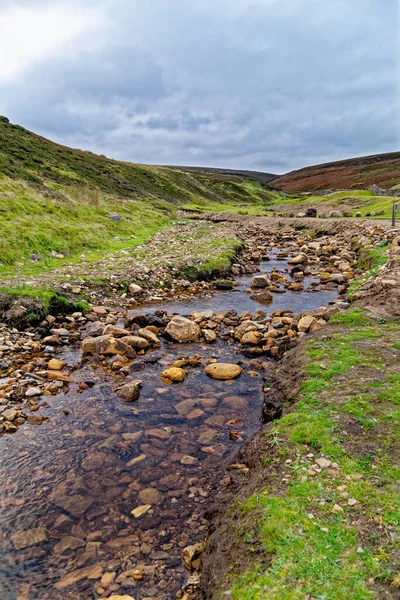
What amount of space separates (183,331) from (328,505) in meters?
8.18

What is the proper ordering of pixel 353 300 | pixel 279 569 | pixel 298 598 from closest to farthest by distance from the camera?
pixel 298 598, pixel 279 569, pixel 353 300

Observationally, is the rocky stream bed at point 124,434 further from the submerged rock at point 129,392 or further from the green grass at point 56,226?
the green grass at point 56,226

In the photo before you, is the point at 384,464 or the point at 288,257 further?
the point at 288,257

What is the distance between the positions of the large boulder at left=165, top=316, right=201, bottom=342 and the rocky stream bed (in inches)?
1.8

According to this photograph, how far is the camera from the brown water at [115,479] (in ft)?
15.2

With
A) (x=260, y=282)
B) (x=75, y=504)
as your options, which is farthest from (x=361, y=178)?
(x=75, y=504)

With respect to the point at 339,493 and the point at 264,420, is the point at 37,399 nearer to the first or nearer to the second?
the point at 264,420

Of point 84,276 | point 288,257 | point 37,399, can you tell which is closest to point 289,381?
point 37,399

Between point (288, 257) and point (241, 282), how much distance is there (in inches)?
364

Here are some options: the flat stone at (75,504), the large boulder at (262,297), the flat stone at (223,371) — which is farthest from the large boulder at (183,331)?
the flat stone at (75,504)

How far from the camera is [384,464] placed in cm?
495

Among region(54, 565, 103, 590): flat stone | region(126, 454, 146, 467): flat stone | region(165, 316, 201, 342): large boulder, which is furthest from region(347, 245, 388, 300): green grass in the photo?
region(54, 565, 103, 590): flat stone

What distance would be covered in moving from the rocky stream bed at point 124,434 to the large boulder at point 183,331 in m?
0.05

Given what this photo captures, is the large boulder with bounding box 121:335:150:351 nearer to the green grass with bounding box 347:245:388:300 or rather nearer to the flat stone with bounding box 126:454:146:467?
the flat stone with bounding box 126:454:146:467
